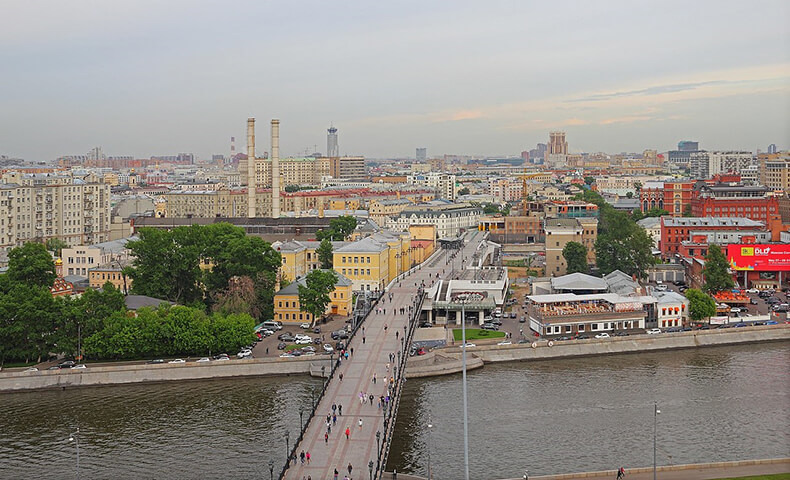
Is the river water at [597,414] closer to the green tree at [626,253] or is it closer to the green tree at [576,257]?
the green tree at [626,253]

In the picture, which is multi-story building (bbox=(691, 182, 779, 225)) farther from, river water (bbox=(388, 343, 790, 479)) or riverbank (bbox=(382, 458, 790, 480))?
riverbank (bbox=(382, 458, 790, 480))

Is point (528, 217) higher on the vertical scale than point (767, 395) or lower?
higher

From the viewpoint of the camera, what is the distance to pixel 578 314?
114 feet

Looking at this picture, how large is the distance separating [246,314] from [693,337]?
1666cm

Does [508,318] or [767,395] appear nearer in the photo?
[767,395]

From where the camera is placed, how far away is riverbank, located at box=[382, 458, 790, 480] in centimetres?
1930

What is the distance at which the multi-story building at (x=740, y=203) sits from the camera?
194 ft

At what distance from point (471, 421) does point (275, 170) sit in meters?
57.5

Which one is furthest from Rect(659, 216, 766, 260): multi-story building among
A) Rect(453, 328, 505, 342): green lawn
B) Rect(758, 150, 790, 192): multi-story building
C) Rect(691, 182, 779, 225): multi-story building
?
Rect(758, 150, 790, 192): multi-story building

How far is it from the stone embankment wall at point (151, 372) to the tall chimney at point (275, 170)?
45201 mm

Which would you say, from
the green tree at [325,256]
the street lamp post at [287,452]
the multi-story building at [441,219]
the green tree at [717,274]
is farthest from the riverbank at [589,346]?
the multi-story building at [441,219]

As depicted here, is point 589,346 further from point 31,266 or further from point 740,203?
point 740,203

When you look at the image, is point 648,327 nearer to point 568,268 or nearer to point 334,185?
point 568,268

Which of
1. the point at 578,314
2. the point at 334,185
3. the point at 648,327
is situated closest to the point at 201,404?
the point at 578,314
